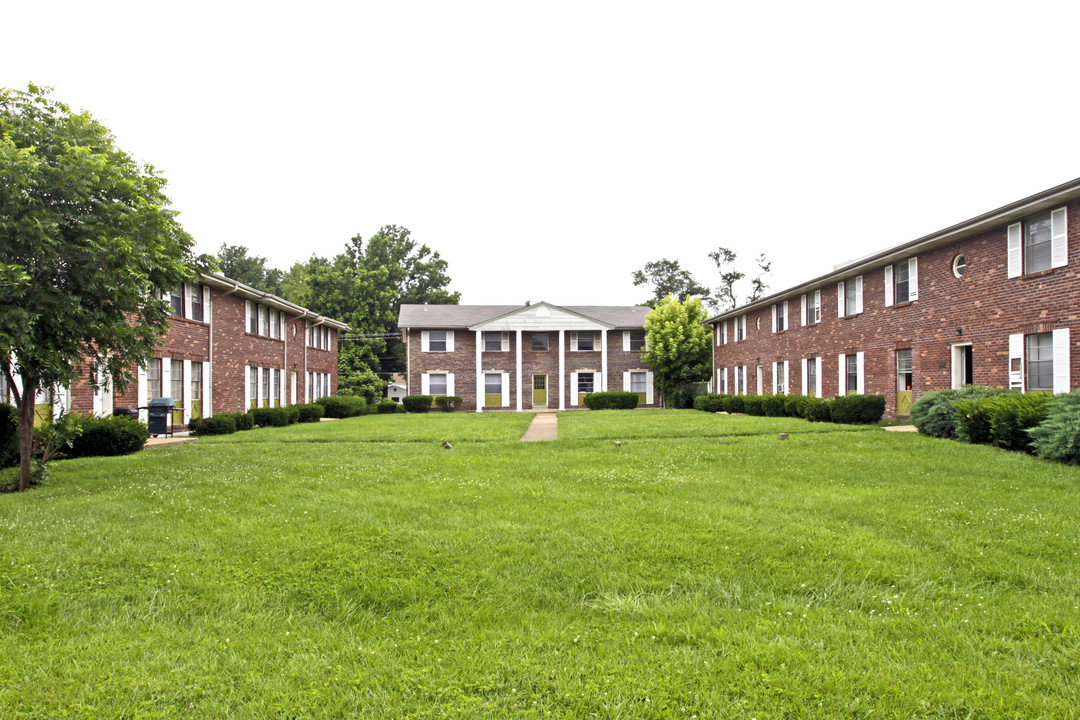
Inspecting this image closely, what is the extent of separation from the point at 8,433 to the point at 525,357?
93.3 ft

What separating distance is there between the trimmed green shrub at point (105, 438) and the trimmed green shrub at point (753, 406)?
18988 millimetres

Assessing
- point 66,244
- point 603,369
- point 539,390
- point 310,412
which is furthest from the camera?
point 539,390

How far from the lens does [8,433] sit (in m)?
10.3

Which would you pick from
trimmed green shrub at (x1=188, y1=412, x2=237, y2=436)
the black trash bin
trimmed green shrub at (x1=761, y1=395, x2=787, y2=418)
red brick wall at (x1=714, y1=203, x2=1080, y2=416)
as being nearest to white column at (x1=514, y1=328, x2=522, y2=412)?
trimmed green shrub at (x1=761, y1=395, x2=787, y2=418)

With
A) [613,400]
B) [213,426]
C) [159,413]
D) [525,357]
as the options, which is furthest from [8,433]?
[525,357]

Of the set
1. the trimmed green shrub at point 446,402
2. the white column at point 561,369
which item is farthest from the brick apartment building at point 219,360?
the white column at point 561,369

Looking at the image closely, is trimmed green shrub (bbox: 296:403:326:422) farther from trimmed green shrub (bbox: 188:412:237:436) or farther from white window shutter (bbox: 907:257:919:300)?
white window shutter (bbox: 907:257:919:300)

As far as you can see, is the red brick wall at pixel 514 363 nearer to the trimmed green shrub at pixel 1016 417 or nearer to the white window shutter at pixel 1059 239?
the white window shutter at pixel 1059 239

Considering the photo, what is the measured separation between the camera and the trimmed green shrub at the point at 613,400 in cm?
3400

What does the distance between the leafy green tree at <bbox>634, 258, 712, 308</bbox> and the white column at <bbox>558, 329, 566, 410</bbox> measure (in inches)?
901

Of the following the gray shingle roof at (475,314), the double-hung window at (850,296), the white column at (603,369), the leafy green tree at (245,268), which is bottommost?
the white column at (603,369)

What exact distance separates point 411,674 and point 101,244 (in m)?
7.86

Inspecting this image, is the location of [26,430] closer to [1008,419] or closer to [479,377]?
[1008,419]

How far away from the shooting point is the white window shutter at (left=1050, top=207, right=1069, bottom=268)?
12758 mm
